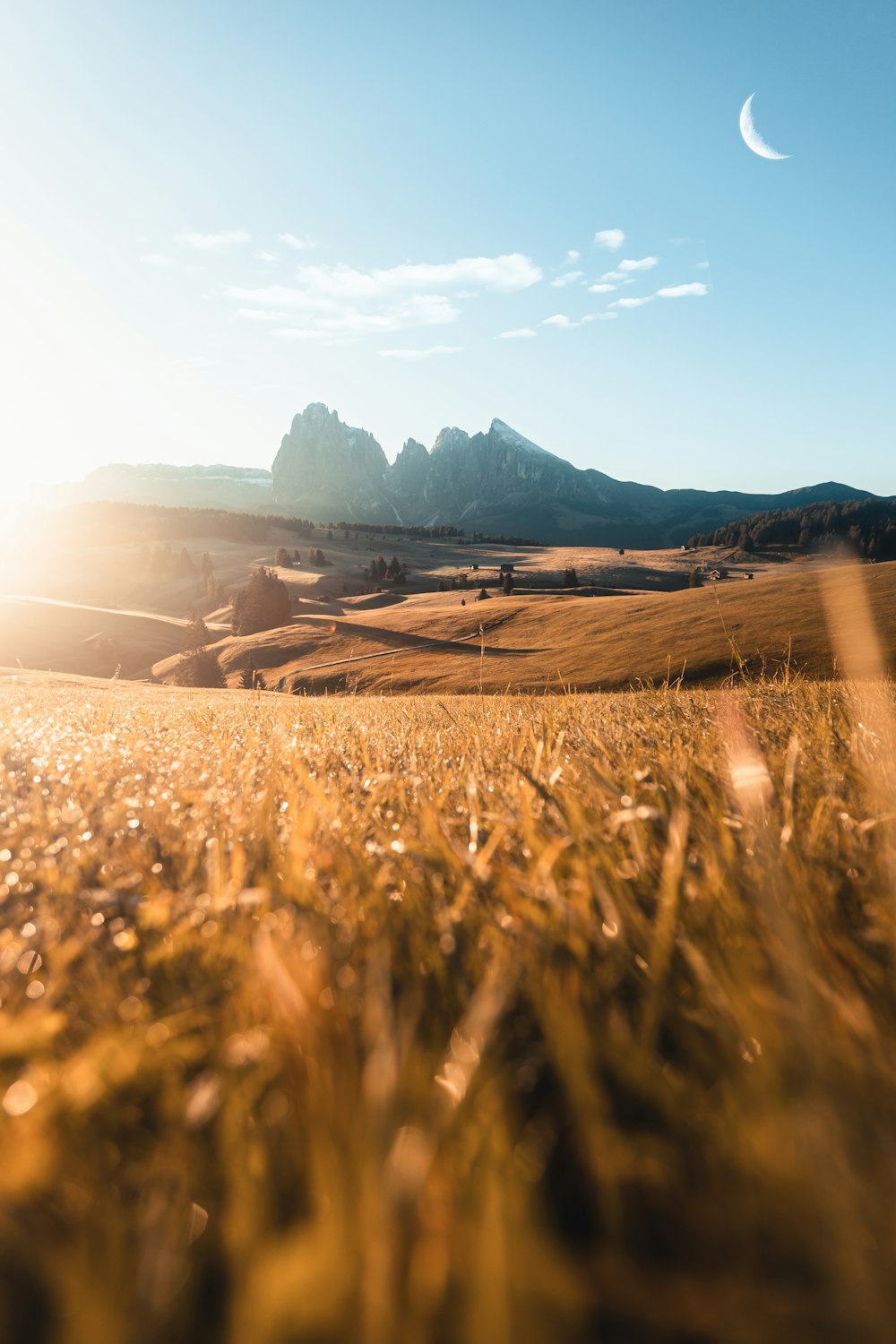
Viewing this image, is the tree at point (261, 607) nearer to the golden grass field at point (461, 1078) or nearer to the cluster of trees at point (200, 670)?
the cluster of trees at point (200, 670)

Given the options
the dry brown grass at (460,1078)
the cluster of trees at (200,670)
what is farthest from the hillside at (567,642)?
the dry brown grass at (460,1078)

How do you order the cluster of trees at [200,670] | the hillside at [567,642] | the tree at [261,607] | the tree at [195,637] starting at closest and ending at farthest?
the hillside at [567,642], the cluster of trees at [200,670], the tree at [195,637], the tree at [261,607]

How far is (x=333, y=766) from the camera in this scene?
13.5 feet

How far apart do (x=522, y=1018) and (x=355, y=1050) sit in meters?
0.34

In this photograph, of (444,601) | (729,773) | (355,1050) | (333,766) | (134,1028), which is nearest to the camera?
(355,1050)

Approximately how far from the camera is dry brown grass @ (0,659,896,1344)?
0.75m

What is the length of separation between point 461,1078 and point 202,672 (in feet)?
404

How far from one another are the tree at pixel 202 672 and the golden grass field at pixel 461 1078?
118 m

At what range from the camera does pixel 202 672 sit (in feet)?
385

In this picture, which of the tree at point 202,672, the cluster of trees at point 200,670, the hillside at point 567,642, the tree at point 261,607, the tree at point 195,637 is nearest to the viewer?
the hillside at point 567,642

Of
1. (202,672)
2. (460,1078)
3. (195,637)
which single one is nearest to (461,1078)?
(460,1078)

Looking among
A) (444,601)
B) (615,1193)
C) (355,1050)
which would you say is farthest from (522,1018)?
(444,601)

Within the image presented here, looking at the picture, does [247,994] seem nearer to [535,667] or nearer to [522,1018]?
[522,1018]

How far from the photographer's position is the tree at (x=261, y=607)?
5901 inches
